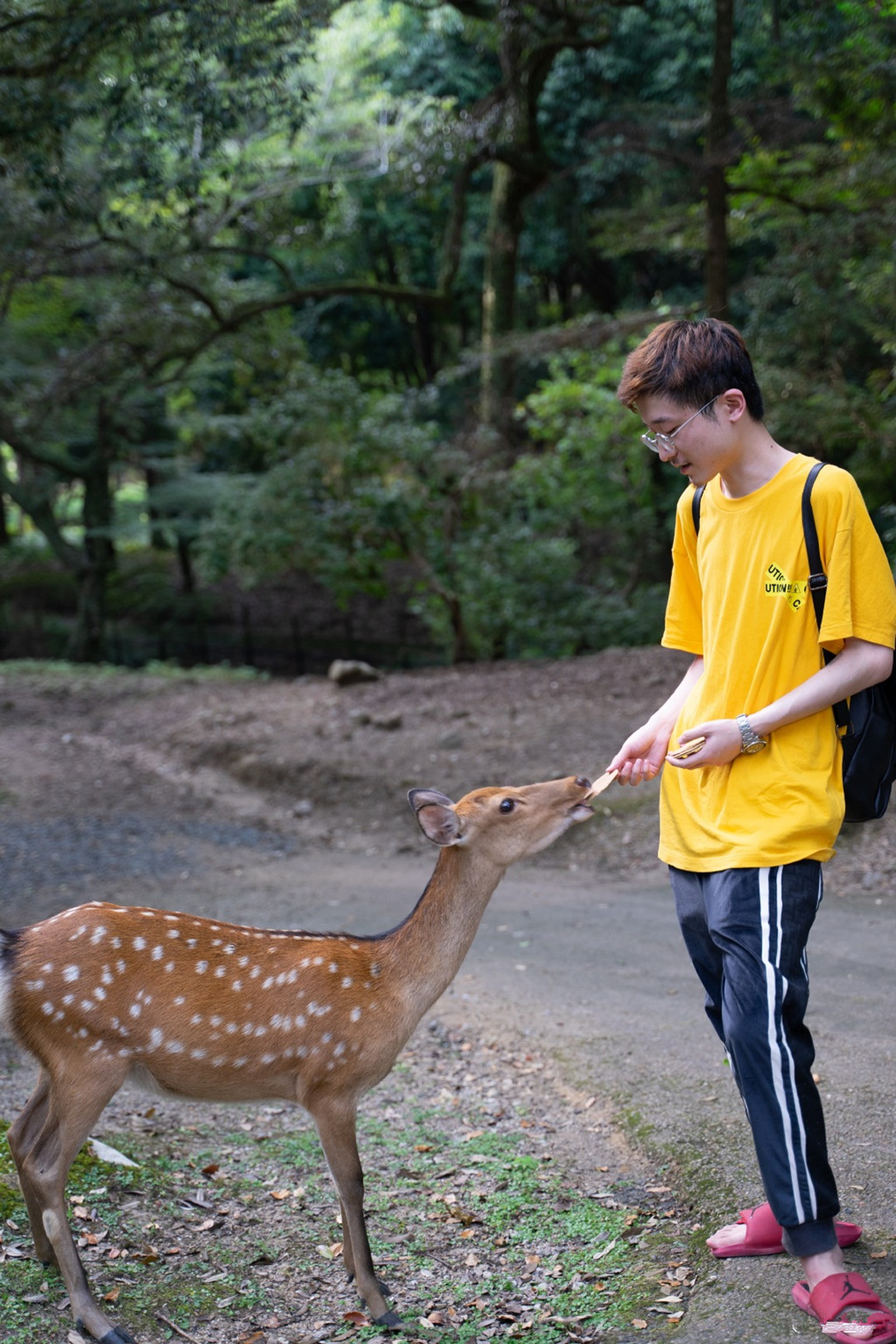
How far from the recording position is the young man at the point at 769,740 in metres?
2.54

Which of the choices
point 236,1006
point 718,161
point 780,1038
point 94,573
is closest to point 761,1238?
point 780,1038

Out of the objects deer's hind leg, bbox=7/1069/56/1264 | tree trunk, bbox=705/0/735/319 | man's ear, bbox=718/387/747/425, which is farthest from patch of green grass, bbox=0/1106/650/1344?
tree trunk, bbox=705/0/735/319

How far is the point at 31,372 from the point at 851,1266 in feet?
55.3

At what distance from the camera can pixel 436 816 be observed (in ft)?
10.5

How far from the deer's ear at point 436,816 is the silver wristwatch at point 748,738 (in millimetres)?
885

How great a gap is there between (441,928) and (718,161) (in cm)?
878

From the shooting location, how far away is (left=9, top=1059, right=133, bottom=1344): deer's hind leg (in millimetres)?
2914

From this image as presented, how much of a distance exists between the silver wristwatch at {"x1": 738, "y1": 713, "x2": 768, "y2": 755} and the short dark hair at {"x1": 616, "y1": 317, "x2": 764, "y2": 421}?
72 centimetres

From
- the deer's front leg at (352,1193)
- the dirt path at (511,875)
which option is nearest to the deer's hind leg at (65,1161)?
the deer's front leg at (352,1193)

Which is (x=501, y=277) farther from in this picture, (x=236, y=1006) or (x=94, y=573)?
(x=236, y=1006)

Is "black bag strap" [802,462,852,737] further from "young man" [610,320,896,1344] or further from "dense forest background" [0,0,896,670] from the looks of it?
"dense forest background" [0,0,896,670]

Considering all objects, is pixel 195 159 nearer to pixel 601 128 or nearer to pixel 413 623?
pixel 601 128

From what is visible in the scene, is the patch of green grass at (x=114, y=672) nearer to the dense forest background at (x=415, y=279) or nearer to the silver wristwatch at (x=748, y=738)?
the dense forest background at (x=415, y=279)

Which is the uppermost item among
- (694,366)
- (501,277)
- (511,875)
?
(501,277)
